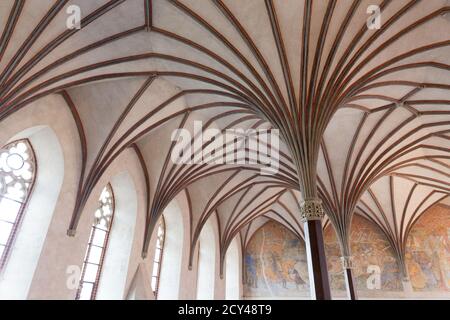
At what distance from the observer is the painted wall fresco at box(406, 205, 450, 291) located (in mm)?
20766

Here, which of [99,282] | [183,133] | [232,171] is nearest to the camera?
[99,282]

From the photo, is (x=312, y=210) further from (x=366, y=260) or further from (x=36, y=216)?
(x=366, y=260)

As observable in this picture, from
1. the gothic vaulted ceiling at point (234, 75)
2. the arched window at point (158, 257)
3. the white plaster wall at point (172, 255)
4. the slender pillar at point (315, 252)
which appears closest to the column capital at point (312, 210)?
the slender pillar at point (315, 252)

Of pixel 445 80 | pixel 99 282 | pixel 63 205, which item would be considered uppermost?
pixel 445 80

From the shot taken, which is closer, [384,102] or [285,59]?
[285,59]

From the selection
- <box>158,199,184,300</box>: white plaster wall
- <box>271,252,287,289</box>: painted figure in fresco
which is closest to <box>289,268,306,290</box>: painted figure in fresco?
<box>271,252,287,289</box>: painted figure in fresco

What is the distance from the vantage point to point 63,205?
1113 cm

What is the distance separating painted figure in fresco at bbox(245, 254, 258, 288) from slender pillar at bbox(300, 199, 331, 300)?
16424 mm

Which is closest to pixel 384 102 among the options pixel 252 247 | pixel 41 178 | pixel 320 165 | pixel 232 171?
pixel 320 165

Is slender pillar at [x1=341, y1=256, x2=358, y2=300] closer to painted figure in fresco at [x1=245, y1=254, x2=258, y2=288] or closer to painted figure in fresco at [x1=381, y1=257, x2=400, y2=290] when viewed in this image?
painted figure in fresco at [x1=381, y1=257, x2=400, y2=290]

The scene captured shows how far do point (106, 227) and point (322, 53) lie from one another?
36.1 feet

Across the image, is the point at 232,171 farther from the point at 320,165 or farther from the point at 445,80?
the point at 445,80
